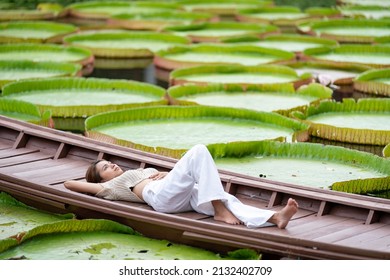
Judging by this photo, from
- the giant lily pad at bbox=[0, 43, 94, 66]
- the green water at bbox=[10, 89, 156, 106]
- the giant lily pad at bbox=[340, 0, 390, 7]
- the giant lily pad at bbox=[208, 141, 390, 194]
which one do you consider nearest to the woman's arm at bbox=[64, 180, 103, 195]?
the giant lily pad at bbox=[208, 141, 390, 194]

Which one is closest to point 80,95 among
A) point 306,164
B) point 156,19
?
point 306,164

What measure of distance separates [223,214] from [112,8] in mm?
11408

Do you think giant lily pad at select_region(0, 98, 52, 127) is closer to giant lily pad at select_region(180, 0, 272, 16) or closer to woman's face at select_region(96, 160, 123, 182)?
woman's face at select_region(96, 160, 123, 182)

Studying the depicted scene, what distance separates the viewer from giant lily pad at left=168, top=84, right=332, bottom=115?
8648 millimetres

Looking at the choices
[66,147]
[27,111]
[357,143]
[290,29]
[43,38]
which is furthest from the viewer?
[290,29]

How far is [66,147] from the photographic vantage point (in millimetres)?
6410

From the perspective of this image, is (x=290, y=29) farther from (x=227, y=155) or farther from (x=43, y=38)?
(x=227, y=155)

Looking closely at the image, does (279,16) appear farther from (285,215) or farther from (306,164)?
(285,215)

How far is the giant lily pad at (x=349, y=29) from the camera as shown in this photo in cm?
1271

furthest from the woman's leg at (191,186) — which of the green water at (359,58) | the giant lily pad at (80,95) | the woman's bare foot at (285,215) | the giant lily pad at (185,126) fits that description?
the green water at (359,58)

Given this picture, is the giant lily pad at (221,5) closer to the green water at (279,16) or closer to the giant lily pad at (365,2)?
the green water at (279,16)

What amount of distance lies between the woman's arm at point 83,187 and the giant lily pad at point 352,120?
9.09ft
